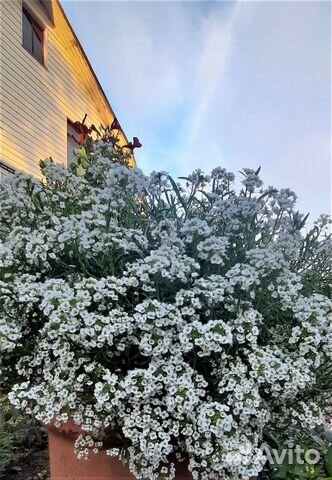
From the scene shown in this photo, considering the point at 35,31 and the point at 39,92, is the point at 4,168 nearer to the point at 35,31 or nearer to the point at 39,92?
the point at 39,92

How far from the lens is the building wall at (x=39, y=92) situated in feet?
18.6

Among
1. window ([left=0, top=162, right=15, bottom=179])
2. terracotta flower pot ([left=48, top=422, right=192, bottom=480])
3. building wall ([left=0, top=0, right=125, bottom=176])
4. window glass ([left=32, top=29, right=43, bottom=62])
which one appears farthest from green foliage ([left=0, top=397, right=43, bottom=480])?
window glass ([left=32, top=29, right=43, bottom=62])

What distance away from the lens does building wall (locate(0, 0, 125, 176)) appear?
224 inches

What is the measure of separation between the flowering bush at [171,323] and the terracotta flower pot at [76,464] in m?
0.09

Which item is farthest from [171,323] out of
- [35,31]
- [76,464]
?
[35,31]

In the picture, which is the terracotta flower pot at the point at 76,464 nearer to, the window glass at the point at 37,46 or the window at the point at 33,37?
the window at the point at 33,37

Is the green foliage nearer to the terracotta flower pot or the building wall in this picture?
the terracotta flower pot

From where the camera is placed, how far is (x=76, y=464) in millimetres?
1670

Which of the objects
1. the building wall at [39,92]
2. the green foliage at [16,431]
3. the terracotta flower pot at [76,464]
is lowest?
the terracotta flower pot at [76,464]

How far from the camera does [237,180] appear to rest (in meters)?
1.84

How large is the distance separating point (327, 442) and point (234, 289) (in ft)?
3.64

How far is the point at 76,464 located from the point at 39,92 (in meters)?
6.19

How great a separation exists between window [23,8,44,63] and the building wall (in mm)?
133

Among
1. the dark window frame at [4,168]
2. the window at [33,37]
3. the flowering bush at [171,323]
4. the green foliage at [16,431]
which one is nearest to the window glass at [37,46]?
the window at [33,37]
